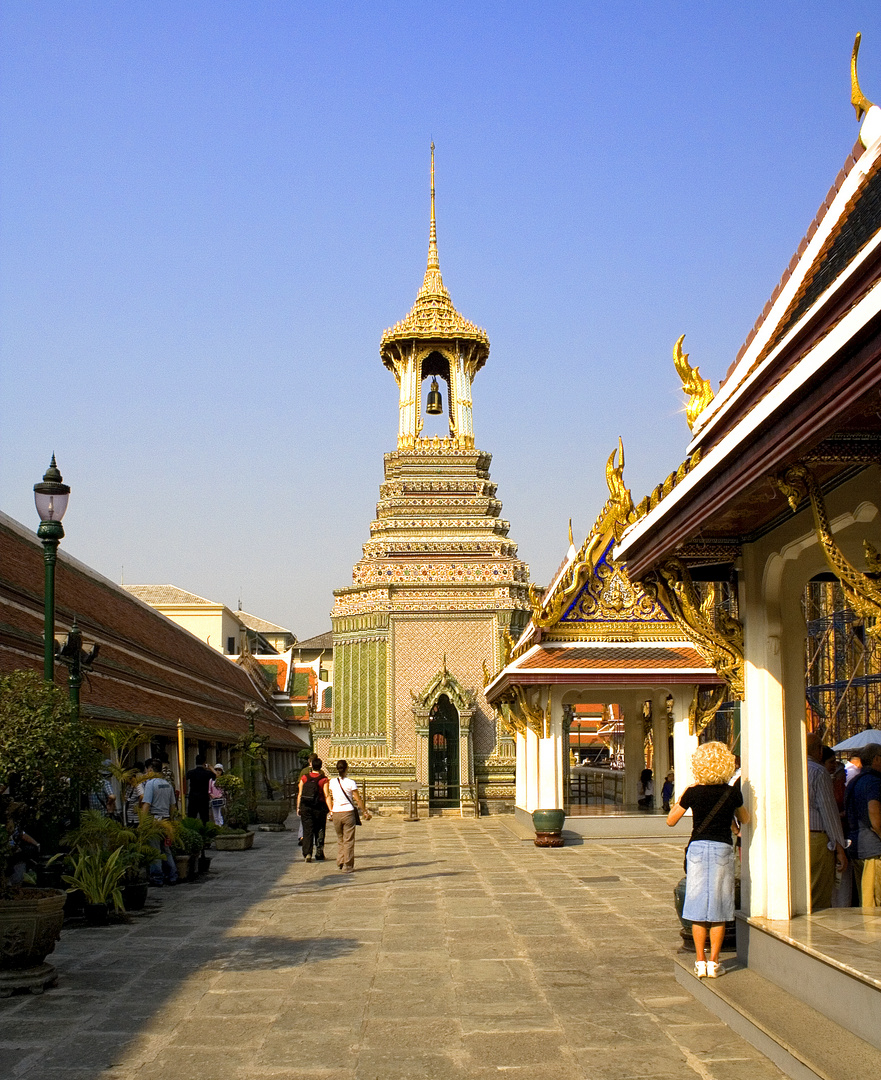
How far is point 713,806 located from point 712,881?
45 centimetres

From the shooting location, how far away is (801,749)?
8336 mm

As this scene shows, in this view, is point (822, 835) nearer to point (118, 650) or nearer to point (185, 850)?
point (185, 850)

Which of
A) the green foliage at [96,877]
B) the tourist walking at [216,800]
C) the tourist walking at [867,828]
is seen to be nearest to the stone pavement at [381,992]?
the green foliage at [96,877]

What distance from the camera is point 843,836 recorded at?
877 cm

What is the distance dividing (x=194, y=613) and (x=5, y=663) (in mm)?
41907

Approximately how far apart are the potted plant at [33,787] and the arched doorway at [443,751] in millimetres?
19824

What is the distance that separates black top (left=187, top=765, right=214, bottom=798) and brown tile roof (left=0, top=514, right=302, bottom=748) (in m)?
1.17

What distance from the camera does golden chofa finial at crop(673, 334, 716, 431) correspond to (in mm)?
8898

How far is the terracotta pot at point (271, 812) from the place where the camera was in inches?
1000

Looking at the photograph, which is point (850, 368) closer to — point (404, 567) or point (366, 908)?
point (366, 908)

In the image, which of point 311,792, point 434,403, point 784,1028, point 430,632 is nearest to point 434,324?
point 434,403

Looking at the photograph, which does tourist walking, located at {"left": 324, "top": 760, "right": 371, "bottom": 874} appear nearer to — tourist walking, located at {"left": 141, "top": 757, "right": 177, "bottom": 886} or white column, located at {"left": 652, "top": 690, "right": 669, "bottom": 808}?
tourist walking, located at {"left": 141, "top": 757, "right": 177, "bottom": 886}

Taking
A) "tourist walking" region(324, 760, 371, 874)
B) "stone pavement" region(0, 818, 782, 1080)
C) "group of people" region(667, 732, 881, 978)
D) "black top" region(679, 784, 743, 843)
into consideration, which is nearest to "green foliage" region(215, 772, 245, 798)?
"tourist walking" region(324, 760, 371, 874)

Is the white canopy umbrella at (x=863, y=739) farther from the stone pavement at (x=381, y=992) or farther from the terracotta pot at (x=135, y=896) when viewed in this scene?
the terracotta pot at (x=135, y=896)
